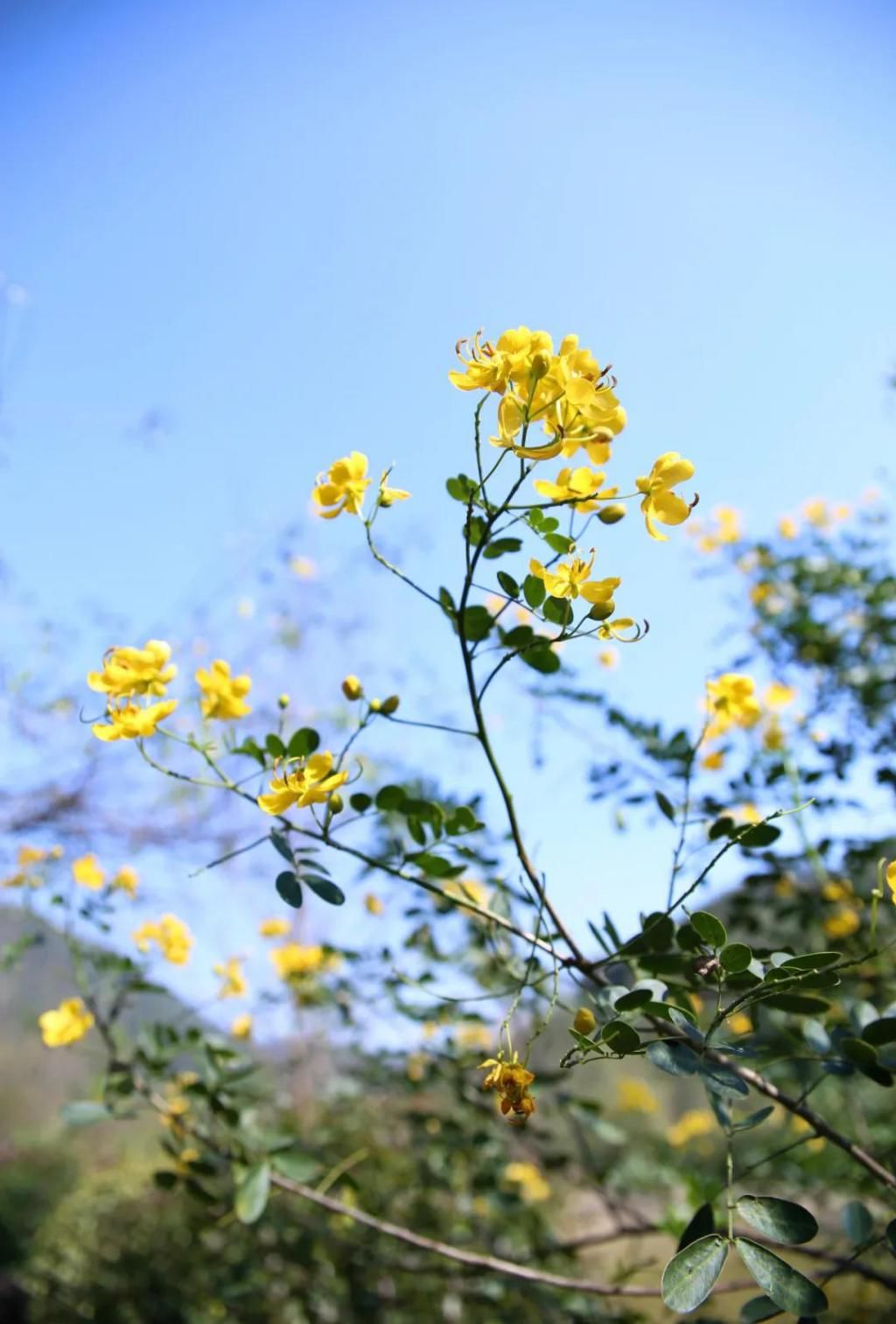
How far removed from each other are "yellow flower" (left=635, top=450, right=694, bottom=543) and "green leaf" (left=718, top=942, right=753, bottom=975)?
0.34 meters

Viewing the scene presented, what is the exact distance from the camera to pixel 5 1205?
23.4 feet

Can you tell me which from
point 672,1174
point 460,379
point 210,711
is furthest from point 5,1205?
point 460,379

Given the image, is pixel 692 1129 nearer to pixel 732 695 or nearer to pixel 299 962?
pixel 299 962

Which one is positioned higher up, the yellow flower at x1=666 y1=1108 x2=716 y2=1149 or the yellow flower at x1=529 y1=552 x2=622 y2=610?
the yellow flower at x1=529 y1=552 x2=622 y2=610

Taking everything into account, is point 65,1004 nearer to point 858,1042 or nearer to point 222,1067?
point 222,1067

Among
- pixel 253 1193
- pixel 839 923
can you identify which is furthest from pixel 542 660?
pixel 839 923

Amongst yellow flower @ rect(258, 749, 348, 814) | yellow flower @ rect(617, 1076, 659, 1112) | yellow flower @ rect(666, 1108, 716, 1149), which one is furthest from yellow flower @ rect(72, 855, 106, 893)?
yellow flower @ rect(666, 1108, 716, 1149)

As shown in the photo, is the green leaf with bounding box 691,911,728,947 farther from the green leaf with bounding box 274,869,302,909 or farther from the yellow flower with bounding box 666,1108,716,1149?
the yellow flower with bounding box 666,1108,716,1149

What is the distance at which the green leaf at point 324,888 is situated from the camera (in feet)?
2.73

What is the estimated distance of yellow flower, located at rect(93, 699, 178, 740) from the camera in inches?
35.7

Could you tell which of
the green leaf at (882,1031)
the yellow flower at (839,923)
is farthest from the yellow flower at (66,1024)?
the yellow flower at (839,923)

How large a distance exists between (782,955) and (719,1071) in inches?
4.7

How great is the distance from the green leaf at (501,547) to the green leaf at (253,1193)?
0.87 metres

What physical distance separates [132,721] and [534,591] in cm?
45
